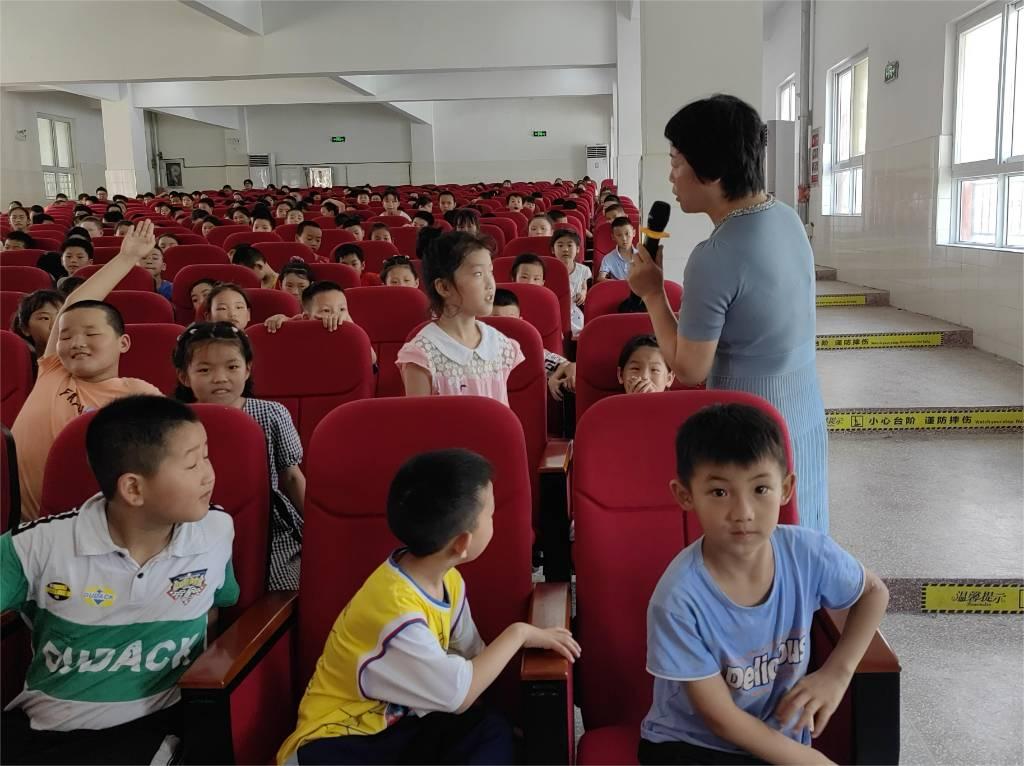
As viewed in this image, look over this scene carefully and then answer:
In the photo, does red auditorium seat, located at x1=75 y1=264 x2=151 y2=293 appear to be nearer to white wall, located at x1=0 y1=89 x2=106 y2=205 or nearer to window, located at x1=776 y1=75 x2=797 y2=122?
window, located at x1=776 y1=75 x2=797 y2=122

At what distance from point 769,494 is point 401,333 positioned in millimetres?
2440

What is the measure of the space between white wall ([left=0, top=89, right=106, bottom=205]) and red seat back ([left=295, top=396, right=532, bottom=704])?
1755 centimetres

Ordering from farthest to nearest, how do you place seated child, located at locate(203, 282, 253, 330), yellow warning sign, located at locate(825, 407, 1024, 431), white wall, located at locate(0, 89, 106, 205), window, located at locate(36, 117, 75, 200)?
window, located at locate(36, 117, 75, 200) < white wall, located at locate(0, 89, 106, 205) < yellow warning sign, located at locate(825, 407, 1024, 431) < seated child, located at locate(203, 282, 253, 330)

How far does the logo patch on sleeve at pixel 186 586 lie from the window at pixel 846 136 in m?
7.85

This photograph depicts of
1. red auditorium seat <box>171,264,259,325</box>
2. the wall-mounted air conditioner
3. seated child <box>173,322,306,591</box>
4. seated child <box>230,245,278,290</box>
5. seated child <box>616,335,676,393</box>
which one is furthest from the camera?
the wall-mounted air conditioner

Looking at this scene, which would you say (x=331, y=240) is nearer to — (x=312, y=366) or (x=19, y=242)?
(x=19, y=242)

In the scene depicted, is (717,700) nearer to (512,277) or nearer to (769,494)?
(769,494)

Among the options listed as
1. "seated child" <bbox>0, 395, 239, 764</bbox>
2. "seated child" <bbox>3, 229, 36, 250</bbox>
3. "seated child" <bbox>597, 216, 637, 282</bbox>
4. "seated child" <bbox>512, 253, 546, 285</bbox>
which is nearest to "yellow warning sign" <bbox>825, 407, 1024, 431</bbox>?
"seated child" <bbox>512, 253, 546, 285</bbox>

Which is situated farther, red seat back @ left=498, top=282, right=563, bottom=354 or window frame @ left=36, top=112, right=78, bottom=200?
window frame @ left=36, top=112, right=78, bottom=200

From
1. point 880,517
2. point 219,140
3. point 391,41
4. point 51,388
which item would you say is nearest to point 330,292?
point 51,388

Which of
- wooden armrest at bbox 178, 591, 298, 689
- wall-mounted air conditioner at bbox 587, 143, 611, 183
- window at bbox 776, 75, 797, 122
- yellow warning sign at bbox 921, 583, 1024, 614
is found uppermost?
wall-mounted air conditioner at bbox 587, 143, 611, 183

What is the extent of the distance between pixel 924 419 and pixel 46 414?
3.59 metres

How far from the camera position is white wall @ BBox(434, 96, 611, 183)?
81.2 ft

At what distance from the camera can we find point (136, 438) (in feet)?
4.76
